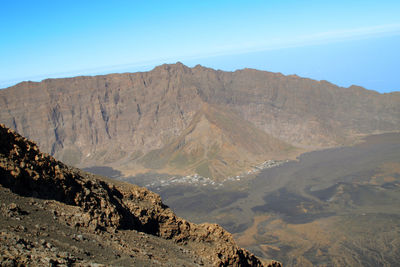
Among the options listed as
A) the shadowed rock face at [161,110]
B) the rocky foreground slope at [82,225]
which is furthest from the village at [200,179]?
the rocky foreground slope at [82,225]

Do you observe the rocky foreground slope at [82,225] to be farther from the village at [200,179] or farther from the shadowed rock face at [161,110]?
the shadowed rock face at [161,110]

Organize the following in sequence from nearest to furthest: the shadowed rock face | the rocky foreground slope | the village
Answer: the rocky foreground slope < the village < the shadowed rock face

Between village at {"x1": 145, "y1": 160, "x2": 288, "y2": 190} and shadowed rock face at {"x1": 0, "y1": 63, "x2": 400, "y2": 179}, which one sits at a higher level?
shadowed rock face at {"x1": 0, "y1": 63, "x2": 400, "y2": 179}

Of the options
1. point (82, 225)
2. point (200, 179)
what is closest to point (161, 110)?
point (200, 179)

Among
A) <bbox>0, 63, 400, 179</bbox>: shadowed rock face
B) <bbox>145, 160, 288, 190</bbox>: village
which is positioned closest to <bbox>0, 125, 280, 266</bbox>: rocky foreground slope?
<bbox>145, 160, 288, 190</bbox>: village

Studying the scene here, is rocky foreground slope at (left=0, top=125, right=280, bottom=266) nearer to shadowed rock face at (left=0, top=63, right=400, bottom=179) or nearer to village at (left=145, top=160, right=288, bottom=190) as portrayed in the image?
village at (left=145, top=160, right=288, bottom=190)

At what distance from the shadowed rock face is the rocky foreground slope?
12431 cm

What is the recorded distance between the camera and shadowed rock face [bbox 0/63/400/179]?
510 ft

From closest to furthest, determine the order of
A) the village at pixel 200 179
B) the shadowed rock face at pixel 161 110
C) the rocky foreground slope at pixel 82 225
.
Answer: the rocky foreground slope at pixel 82 225, the village at pixel 200 179, the shadowed rock face at pixel 161 110

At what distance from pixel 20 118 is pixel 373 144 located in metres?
156

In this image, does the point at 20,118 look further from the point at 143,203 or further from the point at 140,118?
the point at 143,203

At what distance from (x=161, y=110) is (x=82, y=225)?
150 m

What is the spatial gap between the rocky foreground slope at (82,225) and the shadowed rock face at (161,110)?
12431cm

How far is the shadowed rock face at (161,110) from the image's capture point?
155375 mm
